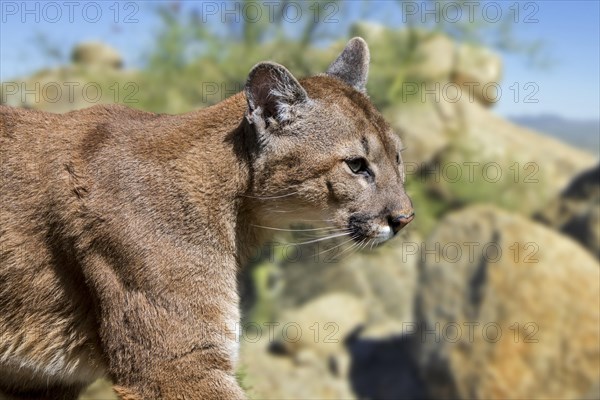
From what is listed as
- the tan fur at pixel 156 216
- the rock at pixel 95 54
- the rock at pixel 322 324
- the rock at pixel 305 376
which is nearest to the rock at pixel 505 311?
the rock at pixel 305 376

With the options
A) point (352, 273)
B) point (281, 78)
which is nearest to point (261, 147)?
point (281, 78)

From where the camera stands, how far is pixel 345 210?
19.0 feet

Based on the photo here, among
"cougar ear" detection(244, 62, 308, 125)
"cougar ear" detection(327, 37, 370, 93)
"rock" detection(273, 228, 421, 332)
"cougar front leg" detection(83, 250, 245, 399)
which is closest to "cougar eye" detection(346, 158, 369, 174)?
"cougar ear" detection(244, 62, 308, 125)

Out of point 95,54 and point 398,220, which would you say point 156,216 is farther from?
point 95,54

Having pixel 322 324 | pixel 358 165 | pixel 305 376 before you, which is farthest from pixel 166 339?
pixel 322 324

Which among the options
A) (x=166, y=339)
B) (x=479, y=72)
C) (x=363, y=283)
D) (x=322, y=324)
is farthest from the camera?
(x=479, y=72)

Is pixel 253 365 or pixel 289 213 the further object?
pixel 253 365

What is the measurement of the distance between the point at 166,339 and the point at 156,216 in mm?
780

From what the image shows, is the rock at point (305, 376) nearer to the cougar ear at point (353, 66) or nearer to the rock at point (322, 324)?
the rock at point (322, 324)

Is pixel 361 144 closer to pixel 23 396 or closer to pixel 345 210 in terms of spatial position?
pixel 345 210

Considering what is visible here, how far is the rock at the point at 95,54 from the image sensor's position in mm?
29500

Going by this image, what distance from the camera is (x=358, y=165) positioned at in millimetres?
5820

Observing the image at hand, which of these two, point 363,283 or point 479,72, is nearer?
point 363,283

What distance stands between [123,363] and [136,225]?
0.85 metres
